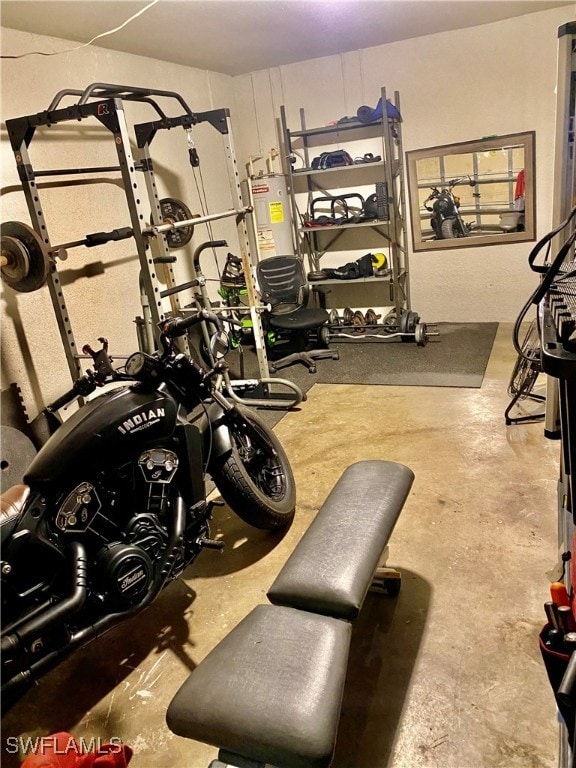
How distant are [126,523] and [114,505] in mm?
77

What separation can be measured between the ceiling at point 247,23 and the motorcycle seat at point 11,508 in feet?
8.09

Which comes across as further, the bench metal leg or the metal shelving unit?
the metal shelving unit

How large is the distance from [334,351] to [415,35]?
2868mm

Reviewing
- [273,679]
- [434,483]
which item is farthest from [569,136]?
[273,679]

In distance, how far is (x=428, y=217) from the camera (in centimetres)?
530

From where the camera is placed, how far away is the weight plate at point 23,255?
2566 millimetres

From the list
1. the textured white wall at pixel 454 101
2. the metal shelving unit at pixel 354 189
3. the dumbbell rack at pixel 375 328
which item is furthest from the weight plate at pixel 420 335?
the textured white wall at pixel 454 101

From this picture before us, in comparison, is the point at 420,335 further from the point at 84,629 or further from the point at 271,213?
the point at 84,629

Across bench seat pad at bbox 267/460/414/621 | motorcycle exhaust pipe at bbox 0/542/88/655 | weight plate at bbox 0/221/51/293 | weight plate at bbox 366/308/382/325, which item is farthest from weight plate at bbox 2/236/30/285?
weight plate at bbox 366/308/382/325

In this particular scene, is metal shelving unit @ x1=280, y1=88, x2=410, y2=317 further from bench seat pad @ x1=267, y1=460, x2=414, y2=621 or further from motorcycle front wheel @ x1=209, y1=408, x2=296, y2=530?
bench seat pad @ x1=267, y1=460, x2=414, y2=621

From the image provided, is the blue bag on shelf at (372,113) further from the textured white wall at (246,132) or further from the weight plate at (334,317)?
the weight plate at (334,317)

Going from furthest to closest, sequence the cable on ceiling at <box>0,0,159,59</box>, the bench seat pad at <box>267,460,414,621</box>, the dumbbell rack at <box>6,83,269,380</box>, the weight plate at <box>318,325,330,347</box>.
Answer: the weight plate at <box>318,325,330,347</box> < the cable on ceiling at <box>0,0,159,59</box> < the dumbbell rack at <box>6,83,269,380</box> < the bench seat pad at <box>267,460,414,621</box>

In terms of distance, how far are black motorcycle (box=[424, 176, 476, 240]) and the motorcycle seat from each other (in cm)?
465

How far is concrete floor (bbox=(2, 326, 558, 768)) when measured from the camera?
57.9 inches
